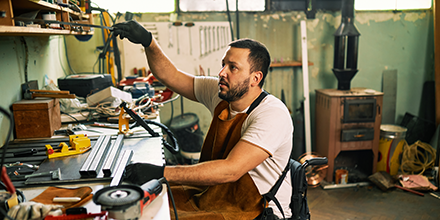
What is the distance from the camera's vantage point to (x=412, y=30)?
4285mm

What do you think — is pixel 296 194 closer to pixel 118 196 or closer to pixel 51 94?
pixel 118 196

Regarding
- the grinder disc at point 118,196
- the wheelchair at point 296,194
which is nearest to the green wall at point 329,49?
the wheelchair at point 296,194

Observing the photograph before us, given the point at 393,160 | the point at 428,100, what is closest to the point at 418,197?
the point at 393,160

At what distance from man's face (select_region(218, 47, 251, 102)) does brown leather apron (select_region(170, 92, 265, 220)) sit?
0.36 feet

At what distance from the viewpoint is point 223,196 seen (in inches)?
62.7

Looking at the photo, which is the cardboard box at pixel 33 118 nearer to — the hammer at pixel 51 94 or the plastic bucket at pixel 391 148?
the hammer at pixel 51 94

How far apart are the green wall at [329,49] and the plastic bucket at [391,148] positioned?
0.85 m

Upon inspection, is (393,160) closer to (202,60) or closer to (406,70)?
(406,70)

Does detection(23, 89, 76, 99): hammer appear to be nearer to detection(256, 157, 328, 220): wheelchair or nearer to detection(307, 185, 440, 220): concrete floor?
detection(256, 157, 328, 220): wheelchair

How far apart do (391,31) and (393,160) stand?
1.72 m

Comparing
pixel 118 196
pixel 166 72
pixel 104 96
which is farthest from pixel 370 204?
pixel 118 196

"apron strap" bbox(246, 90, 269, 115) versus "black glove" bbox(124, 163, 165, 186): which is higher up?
"apron strap" bbox(246, 90, 269, 115)

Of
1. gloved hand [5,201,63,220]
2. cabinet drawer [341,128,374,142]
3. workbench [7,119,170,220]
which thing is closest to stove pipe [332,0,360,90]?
cabinet drawer [341,128,374,142]

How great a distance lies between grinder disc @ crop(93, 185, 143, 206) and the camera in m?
0.93
